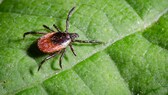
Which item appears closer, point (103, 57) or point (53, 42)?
point (103, 57)

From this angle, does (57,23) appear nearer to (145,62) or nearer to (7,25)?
(7,25)

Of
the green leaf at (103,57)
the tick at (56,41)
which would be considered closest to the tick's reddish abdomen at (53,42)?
the tick at (56,41)

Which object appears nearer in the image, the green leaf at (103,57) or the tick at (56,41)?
the green leaf at (103,57)

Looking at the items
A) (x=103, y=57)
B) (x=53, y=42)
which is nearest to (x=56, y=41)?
(x=53, y=42)

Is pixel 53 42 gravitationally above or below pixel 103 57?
below

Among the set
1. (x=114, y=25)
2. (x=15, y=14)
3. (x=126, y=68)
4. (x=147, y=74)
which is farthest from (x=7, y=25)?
(x=147, y=74)

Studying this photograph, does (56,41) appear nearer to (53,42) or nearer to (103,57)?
(53,42)

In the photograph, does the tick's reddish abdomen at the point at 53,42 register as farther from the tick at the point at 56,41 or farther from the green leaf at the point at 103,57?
the green leaf at the point at 103,57
